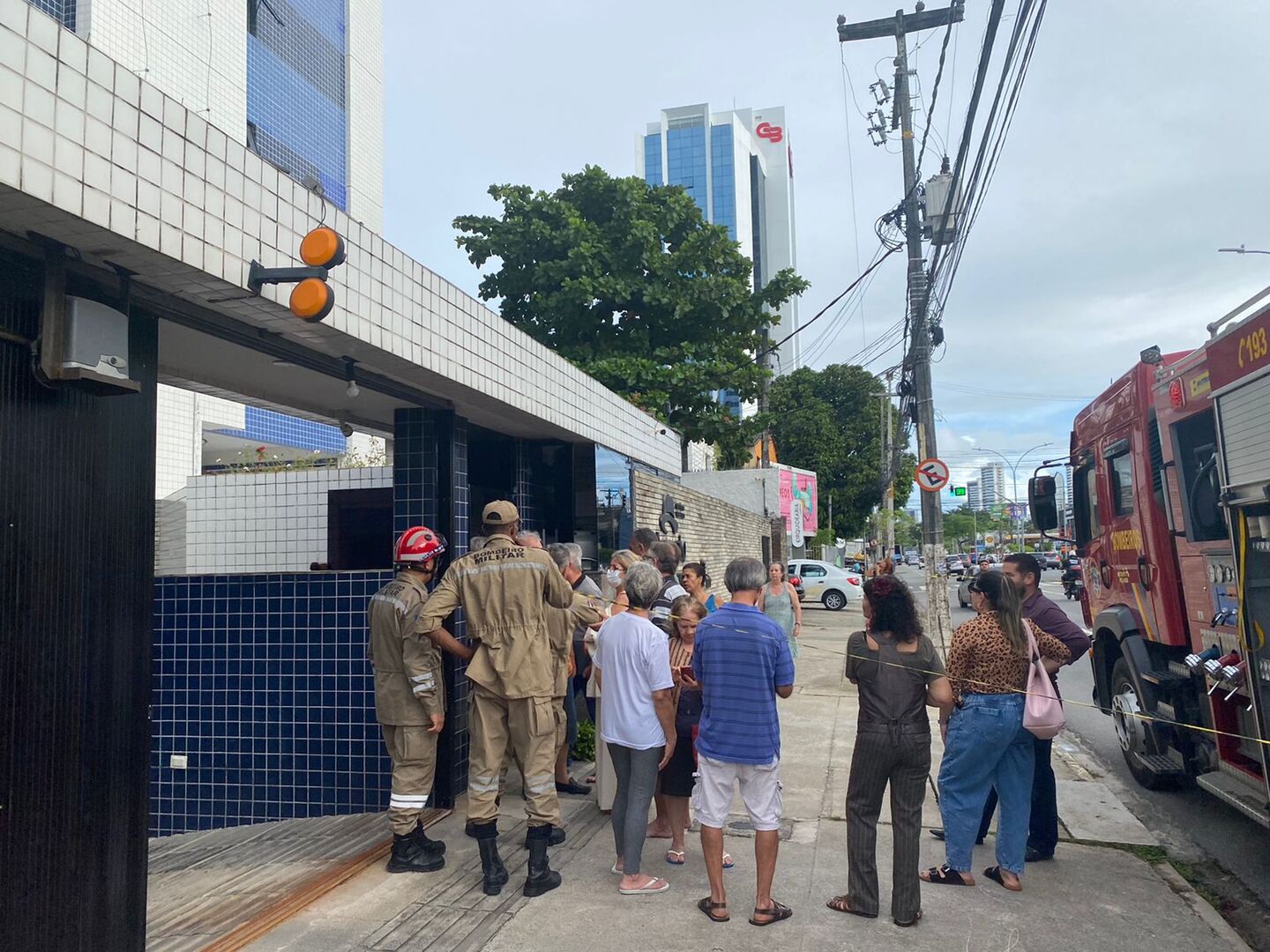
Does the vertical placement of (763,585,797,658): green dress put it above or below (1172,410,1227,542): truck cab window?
below

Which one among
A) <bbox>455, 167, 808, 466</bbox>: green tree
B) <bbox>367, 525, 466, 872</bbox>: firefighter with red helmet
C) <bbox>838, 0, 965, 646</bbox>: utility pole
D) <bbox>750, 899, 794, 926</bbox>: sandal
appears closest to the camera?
<bbox>750, 899, 794, 926</bbox>: sandal

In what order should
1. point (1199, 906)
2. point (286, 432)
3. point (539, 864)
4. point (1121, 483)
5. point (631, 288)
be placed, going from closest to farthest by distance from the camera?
point (1199, 906), point (539, 864), point (1121, 483), point (631, 288), point (286, 432)

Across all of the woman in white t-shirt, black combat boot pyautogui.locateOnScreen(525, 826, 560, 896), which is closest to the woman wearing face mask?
the woman in white t-shirt

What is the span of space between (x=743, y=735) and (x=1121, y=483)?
427 cm

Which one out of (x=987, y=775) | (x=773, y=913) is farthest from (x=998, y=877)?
(x=773, y=913)

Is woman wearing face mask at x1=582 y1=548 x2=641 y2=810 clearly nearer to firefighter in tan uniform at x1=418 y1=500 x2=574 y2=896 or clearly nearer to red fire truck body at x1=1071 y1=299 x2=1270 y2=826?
firefighter in tan uniform at x1=418 y1=500 x2=574 y2=896

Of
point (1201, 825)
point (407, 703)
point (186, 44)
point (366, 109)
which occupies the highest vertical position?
point (366, 109)

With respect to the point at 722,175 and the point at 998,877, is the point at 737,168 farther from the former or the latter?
the point at 998,877

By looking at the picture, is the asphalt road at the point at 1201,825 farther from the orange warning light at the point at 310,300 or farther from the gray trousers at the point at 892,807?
the orange warning light at the point at 310,300

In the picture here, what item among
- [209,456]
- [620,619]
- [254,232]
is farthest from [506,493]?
[209,456]

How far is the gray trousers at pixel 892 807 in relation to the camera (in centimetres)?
418

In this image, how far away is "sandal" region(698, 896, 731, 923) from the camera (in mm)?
4166

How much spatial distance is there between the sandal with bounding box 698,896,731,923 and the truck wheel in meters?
3.49

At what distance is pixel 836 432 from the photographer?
143 ft
